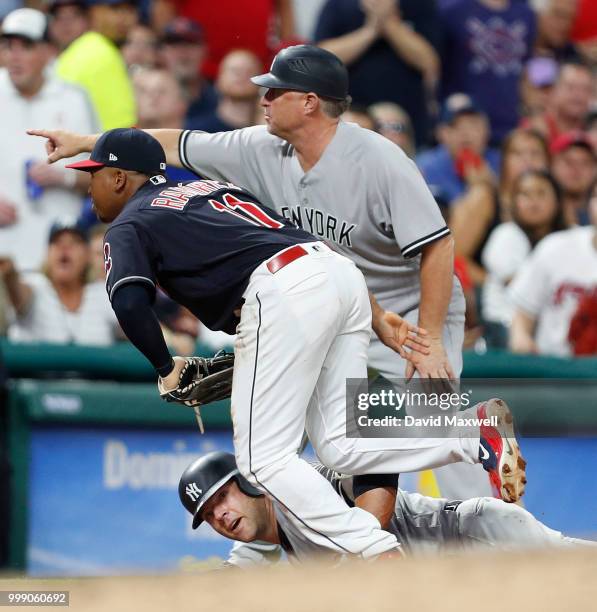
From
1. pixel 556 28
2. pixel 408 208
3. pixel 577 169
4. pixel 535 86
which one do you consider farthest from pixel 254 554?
pixel 556 28

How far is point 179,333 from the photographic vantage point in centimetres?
783

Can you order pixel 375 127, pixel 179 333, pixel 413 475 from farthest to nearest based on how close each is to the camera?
pixel 375 127
pixel 179 333
pixel 413 475

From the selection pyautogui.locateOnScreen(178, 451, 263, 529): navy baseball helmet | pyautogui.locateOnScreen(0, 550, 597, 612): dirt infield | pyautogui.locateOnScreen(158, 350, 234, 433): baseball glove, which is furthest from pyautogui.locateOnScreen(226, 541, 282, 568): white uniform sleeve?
pyautogui.locateOnScreen(0, 550, 597, 612): dirt infield

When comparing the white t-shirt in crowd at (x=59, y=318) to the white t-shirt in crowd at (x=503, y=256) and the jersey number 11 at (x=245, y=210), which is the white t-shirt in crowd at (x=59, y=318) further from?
the jersey number 11 at (x=245, y=210)

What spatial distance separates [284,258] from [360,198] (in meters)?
0.50

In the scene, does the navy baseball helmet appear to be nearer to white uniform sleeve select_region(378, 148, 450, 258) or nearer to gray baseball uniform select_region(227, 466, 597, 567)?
gray baseball uniform select_region(227, 466, 597, 567)

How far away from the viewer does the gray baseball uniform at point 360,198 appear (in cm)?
552

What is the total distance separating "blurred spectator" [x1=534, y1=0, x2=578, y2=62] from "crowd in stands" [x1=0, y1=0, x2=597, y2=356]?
0.5 inches

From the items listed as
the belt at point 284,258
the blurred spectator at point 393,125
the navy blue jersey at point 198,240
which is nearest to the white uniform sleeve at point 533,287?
the blurred spectator at point 393,125

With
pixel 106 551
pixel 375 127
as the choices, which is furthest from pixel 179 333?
pixel 375 127

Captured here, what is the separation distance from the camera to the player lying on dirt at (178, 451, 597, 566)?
19.0 ft

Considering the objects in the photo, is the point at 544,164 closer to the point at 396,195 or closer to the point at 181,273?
the point at 396,195

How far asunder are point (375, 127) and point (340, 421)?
394cm

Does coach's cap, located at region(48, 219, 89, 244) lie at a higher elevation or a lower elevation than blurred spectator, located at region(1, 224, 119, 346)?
higher
